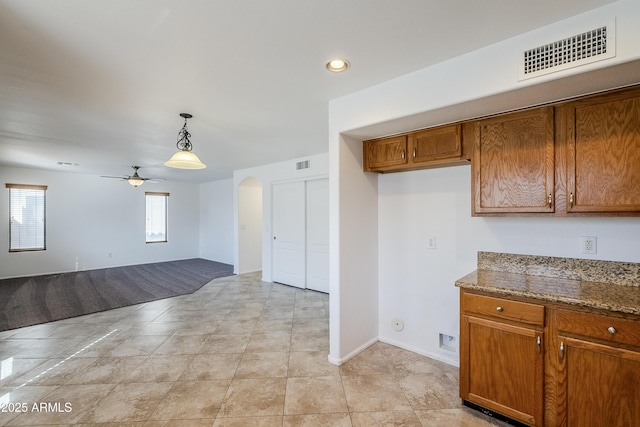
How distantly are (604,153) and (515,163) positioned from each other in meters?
0.46

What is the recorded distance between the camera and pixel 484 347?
6.35 ft

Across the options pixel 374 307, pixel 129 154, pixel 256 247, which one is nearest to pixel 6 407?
pixel 374 307

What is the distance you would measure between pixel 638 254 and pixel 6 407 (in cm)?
459

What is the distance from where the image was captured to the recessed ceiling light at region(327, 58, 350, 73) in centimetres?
201

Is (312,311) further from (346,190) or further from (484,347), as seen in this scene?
(484,347)

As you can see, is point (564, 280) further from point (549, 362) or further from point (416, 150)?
point (416, 150)

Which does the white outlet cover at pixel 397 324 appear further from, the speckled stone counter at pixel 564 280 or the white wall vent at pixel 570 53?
the white wall vent at pixel 570 53

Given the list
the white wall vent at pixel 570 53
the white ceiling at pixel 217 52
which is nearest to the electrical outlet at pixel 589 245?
the white wall vent at pixel 570 53

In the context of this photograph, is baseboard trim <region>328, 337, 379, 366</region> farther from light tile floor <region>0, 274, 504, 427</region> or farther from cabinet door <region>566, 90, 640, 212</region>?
cabinet door <region>566, 90, 640, 212</region>

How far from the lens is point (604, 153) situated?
175 centimetres

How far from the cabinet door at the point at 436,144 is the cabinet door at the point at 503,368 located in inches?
51.4

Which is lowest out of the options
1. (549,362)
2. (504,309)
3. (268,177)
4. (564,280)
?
(549,362)

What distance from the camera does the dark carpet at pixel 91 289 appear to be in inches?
164

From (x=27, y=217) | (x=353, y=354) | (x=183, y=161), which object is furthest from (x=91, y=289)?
(x=353, y=354)
